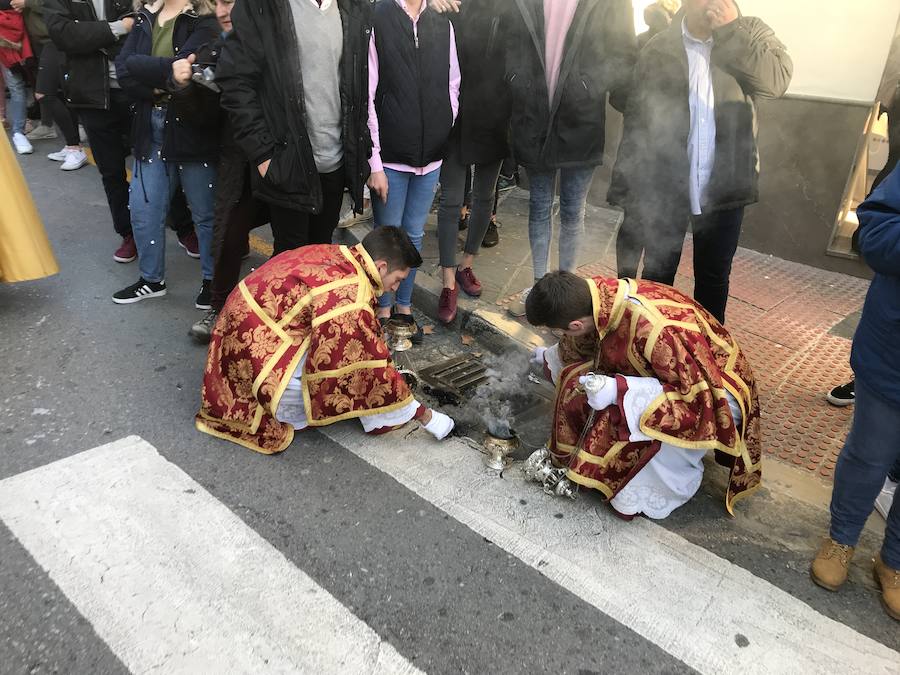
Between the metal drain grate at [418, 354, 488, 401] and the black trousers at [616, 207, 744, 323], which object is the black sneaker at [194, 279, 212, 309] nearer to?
the metal drain grate at [418, 354, 488, 401]

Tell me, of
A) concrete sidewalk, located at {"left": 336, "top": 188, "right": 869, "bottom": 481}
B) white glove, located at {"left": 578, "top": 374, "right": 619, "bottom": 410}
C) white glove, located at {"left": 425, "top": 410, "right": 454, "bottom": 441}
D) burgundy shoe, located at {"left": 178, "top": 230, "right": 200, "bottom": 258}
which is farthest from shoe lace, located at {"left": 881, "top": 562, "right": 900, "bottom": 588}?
burgundy shoe, located at {"left": 178, "top": 230, "right": 200, "bottom": 258}

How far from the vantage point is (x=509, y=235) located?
18.2 ft

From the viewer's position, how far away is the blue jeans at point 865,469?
2236mm

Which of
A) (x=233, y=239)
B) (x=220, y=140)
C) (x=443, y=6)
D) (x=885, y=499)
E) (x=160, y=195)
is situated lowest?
(x=885, y=499)

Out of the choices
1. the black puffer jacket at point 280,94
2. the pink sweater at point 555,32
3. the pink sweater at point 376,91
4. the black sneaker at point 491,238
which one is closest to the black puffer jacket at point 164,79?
the black puffer jacket at point 280,94

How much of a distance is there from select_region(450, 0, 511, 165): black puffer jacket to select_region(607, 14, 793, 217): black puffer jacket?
74 centimetres

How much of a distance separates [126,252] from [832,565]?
4.68 m

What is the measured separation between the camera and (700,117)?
331 centimetres

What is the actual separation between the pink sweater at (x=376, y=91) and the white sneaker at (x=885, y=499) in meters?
2.72

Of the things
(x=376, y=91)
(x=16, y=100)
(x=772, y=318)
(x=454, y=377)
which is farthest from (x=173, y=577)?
(x=16, y=100)

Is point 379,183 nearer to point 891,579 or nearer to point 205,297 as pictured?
point 205,297

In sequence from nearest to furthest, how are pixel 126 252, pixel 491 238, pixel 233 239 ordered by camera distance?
pixel 233 239 → pixel 126 252 → pixel 491 238

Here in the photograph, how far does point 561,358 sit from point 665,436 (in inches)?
30.7

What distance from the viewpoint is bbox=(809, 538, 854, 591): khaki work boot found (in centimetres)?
243
